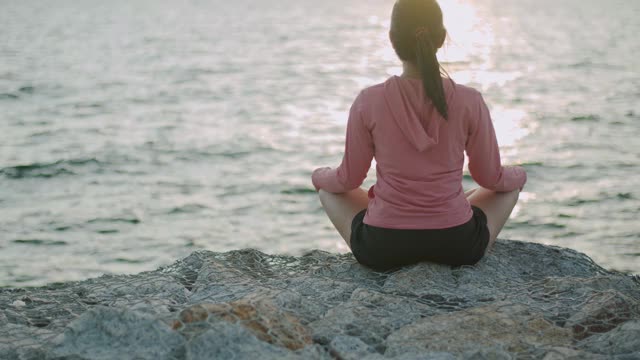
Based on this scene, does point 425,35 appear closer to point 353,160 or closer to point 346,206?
point 353,160

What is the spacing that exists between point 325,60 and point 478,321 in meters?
22.5

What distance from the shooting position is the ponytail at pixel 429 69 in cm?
442

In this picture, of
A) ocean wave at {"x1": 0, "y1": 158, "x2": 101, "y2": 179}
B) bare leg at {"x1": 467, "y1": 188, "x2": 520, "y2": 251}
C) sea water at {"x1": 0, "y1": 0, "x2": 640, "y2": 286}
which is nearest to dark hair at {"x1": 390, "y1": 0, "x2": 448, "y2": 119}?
sea water at {"x1": 0, "y1": 0, "x2": 640, "y2": 286}

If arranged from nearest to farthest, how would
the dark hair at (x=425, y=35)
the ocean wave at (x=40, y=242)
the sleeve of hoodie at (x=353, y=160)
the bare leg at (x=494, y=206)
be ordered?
the dark hair at (x=425, y=35) → the sleeve of hoodie at (x=353, y=160) → the bare leg at (x=494, y=206) → the ocean wave at (x=40, y=242)

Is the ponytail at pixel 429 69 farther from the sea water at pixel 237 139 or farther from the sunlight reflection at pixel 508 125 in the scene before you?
the sunlight reflection at pixel 508 125

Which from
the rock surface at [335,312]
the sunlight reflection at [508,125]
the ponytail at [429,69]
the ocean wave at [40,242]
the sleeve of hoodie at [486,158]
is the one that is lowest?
the sunlight reflection at [508,125]

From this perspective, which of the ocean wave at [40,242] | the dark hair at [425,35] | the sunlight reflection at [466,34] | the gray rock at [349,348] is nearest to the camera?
the gray rock at [349,348]

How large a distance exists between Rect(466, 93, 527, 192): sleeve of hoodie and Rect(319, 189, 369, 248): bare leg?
2.18 ft

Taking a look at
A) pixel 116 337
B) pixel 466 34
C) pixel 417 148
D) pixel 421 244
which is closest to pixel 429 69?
pixel 417 148

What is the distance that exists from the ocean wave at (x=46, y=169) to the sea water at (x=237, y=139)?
0.04 metres

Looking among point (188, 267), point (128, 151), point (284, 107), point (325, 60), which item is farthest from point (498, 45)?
point (188, 267)

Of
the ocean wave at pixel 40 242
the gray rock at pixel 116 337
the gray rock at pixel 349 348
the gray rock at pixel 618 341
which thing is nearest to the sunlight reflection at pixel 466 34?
the ocean wave at pixel 40 242

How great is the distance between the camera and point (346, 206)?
200 inches

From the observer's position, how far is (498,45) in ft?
97.7
